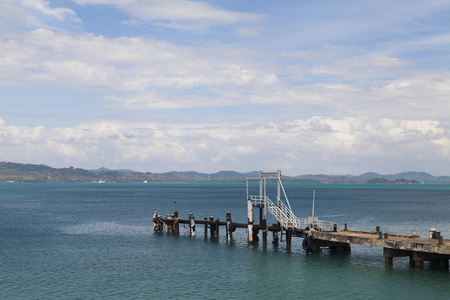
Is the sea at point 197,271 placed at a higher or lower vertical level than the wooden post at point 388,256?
lower

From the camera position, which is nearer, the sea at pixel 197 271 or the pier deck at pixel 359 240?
the sea at pixel 197 271

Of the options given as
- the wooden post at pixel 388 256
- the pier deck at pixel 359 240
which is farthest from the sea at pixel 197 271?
the pier deck at pixel 359 240

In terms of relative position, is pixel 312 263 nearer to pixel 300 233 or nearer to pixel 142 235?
pixel 300 233

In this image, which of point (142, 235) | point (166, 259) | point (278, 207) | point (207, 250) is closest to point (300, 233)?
point (278, 207)

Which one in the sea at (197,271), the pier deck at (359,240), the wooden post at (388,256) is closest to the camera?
the sea at (197,271)

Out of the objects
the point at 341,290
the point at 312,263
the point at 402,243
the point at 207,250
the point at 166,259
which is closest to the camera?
the point at 341,290

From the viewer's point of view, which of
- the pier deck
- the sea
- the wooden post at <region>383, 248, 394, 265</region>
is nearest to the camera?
the sea

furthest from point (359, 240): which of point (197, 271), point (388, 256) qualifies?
point (197, 271)

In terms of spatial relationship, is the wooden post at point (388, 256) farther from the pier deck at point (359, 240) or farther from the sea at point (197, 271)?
the sea at point (197, 271)

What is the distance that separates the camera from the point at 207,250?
2000 inches

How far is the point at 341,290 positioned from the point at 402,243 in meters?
7.75

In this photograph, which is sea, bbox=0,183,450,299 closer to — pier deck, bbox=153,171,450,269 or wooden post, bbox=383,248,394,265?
wooden post, bbox=383,248,394,265

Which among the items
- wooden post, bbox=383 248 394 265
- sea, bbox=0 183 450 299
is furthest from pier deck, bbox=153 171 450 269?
sea, bbox=0 183 450 299

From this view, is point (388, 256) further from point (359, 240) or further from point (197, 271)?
point (197, 271)
